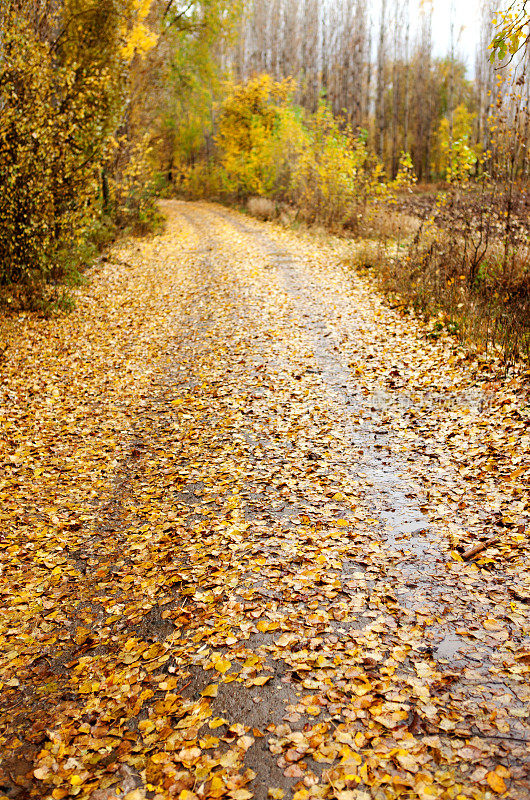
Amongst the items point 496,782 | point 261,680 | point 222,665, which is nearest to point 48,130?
point 222,665

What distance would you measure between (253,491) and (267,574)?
4.35ft

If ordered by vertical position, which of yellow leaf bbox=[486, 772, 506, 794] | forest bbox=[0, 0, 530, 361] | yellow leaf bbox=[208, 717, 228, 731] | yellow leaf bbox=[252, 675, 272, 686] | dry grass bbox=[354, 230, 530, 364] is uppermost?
forest bbox=[0, 0, 530, 361]

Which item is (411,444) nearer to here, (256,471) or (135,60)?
(256,471)

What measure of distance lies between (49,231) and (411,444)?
8.13 m

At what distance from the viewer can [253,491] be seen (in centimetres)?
576

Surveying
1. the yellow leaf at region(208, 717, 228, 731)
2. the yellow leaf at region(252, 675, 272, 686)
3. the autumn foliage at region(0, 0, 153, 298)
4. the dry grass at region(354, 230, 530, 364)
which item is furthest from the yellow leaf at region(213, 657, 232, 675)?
the autumn foliage at region(0, 0, 153, 298)

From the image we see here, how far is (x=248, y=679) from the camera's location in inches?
141

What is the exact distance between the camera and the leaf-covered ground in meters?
3.08

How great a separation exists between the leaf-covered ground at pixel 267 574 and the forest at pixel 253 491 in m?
0.02

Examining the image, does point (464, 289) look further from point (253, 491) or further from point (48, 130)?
point (48, 130)

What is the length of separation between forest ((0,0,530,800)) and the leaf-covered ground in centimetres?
2

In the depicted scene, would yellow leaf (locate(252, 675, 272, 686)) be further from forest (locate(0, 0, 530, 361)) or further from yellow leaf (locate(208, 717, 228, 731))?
forest (locate(0, 0, 530, 361))

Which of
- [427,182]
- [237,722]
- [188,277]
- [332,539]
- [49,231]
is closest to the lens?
[237,722]

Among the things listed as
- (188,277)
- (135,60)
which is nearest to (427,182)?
(135,60)
